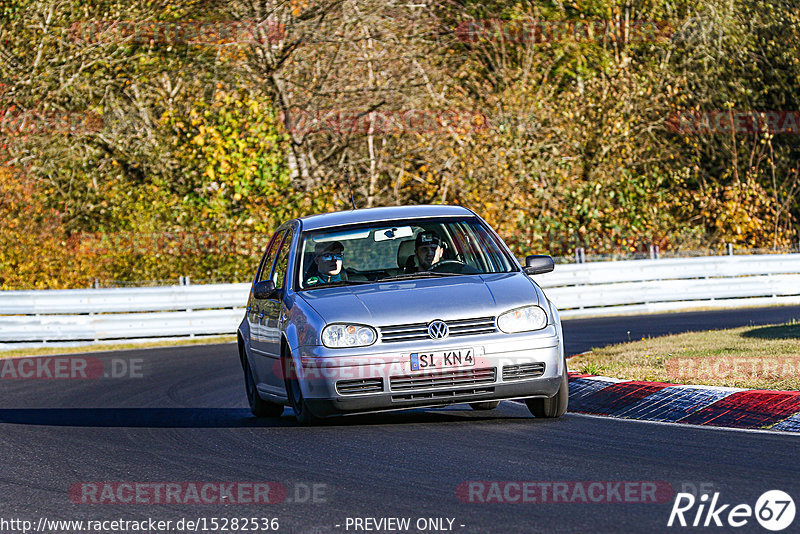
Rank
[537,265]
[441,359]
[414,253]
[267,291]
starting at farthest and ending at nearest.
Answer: [414,253]
[267,291]
[537,265]
[441,359]

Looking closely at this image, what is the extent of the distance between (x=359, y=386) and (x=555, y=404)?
5.13 feet

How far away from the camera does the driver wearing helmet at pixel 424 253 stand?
10539mm

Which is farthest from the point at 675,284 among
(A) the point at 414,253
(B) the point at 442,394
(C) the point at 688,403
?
(B) the point at 442,394

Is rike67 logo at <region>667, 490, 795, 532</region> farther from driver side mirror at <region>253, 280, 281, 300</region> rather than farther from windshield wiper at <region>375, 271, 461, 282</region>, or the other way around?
driver side mirror at <region>253, 280, 281, 300</region>

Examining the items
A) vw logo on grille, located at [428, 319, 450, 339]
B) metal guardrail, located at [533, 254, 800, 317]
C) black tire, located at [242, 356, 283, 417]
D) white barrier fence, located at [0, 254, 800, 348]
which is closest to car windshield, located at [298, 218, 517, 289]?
vw logo on grille, located at [428, 319, 450, 339]

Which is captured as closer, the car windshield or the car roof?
the car windshield

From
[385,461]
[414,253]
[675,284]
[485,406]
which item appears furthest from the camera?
[675,284]

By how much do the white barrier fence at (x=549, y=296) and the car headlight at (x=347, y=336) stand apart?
50.3ft

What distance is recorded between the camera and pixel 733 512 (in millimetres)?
5824

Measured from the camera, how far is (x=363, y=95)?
31031 millimetres

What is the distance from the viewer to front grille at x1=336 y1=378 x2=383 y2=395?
8992 mm

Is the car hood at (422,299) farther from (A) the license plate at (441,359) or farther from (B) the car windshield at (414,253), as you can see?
(B) the car windshield at (414,253)

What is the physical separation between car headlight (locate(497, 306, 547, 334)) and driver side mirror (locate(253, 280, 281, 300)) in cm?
204

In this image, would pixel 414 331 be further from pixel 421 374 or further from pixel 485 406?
pixel 485 406
